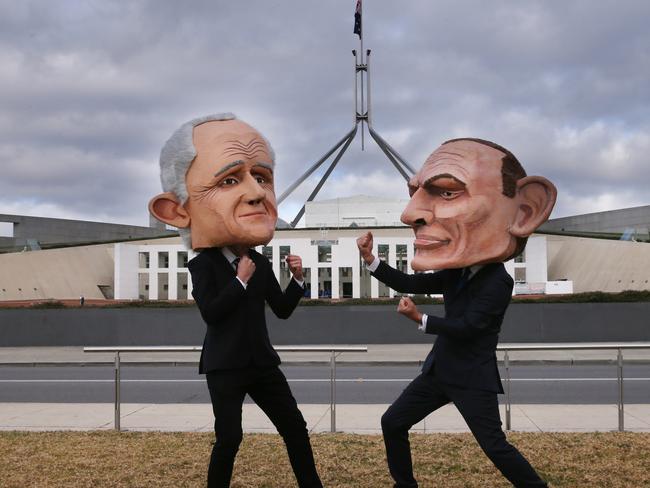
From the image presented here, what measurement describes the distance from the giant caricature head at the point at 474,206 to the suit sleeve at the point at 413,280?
21cm

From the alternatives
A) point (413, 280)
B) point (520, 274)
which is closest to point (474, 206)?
point (413, 280)

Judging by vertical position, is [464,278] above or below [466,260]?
below

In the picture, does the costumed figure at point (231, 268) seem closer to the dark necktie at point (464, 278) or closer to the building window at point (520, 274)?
the dark necktie at point (464, 278)

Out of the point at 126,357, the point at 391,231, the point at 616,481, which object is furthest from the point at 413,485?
the point at 391,231

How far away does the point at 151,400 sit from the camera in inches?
383

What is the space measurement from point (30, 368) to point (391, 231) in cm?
2334

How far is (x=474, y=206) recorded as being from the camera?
4.16 meters

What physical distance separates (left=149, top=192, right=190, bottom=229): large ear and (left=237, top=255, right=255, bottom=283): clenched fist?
0.56m

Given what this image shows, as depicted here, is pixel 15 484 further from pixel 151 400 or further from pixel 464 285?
pixel 151 400

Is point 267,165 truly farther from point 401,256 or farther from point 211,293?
point 401,256

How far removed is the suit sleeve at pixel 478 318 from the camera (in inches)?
155

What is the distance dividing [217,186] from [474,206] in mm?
1528

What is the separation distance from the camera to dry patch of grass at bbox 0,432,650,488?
5.08 m

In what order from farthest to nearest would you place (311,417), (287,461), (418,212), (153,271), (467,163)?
(153,271) → (311,417) → (287,461) → (418,212) → (467,163)
